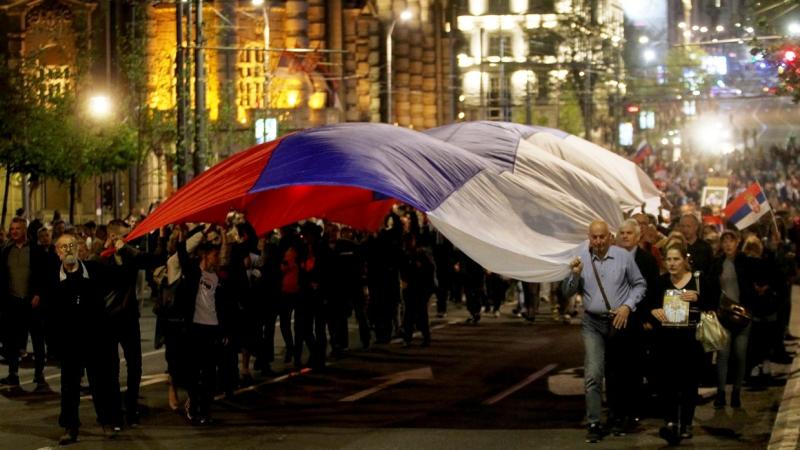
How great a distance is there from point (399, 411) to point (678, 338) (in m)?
3.25

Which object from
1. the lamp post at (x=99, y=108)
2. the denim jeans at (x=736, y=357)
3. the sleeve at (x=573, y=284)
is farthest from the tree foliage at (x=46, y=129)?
the sleeve at (x=573, y=284)

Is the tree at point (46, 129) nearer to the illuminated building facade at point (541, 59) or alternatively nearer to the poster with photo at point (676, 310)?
the illuminated building facade at point (541, 59)

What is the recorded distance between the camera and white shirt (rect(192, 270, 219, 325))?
45.9 feet

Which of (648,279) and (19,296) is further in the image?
(19,296)

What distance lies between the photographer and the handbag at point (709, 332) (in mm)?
12672

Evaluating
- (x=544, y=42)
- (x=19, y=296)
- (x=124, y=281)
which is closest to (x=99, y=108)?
(x=19, y=296)

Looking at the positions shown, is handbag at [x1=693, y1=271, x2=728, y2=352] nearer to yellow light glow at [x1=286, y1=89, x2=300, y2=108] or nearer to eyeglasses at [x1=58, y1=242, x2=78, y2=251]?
eyeglasses at [x1=58, y1=242, x2=78, y2=251]

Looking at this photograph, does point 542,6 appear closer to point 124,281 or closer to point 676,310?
point 124,281

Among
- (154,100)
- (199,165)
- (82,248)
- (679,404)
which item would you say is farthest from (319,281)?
(154,100)

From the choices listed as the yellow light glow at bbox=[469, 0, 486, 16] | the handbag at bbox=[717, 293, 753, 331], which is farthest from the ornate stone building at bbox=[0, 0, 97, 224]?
the yellow light glow at bbox=[469, 0, 486, 16]

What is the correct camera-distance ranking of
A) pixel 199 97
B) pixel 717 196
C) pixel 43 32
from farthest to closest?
pixel 43 32 < pixel 717 196 < pixel 199 97

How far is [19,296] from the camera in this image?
17.1 meters

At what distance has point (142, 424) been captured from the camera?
45.6 ft

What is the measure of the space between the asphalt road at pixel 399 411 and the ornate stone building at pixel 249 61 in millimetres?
18214
